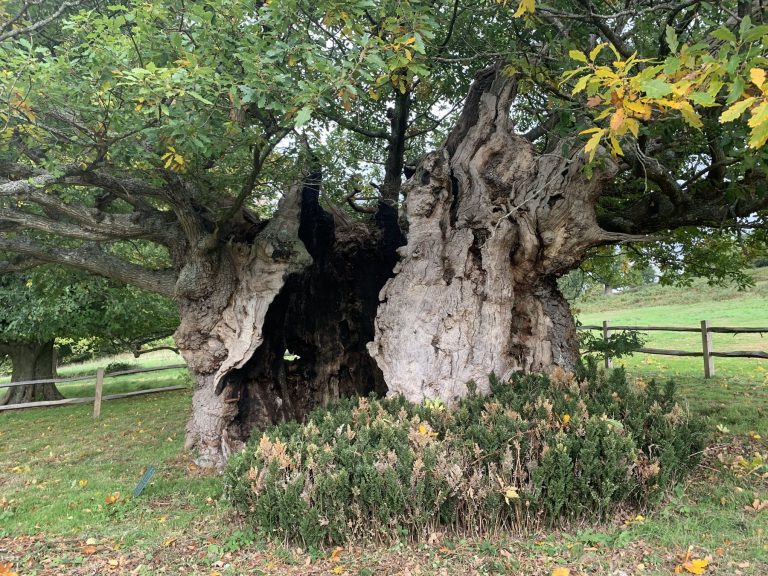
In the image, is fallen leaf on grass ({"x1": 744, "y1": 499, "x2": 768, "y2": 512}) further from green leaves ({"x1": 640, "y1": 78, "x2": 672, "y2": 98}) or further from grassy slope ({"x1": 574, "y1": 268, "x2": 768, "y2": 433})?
green leaves ({"x1": 640, "y1": 78, "x2": 672, "y2": 98})

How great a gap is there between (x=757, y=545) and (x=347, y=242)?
565 cm

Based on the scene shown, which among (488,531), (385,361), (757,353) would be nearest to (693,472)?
(488,531)

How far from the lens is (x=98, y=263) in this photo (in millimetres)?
7059

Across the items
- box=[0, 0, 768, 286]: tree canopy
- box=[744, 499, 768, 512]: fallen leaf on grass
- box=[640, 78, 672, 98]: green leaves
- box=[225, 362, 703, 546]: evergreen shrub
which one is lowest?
box=[744, 499, 768, 512]: fallen leaf on grass

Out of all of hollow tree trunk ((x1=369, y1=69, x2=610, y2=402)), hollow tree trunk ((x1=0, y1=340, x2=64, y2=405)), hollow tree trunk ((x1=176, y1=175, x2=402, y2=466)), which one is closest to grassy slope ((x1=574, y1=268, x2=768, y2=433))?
hollow tree trunk ((x1=369, y1=69, x2=610, y2=402))

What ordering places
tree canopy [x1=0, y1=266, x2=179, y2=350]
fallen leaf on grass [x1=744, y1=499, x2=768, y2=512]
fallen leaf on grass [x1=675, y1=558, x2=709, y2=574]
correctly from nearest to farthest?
fallen leaf on grass [x1=675, y1=558, x2=709, y2=574] → fallen leaf on grass [x1=744, y1=499, x2=768, y2=512] → tree canopy [x1=0, y1=266, x2=179, y2=350]

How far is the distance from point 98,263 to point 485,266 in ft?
17.5

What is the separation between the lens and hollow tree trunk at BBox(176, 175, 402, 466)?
6.38m

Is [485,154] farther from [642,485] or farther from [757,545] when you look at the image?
[757,545]

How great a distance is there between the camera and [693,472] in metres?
4.39

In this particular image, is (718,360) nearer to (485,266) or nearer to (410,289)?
(485,266)

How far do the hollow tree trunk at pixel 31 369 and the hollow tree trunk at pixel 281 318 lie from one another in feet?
32.7

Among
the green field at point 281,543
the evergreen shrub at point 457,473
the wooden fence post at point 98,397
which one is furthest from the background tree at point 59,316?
the evergreen shrub at point 457,473

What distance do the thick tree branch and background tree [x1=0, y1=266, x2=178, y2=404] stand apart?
385 centimetres
